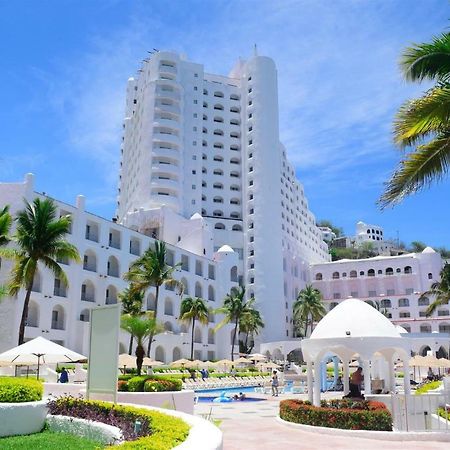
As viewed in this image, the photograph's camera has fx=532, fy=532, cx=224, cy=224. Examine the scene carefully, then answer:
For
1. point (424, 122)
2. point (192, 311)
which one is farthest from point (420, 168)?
point (192, 311)

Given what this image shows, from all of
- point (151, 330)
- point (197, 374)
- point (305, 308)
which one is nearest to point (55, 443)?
point (151, 330)

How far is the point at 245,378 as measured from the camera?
48.5 metres

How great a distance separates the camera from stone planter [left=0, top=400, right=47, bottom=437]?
11.7 m

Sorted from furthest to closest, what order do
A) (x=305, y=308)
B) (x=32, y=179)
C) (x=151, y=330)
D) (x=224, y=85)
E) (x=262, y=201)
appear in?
(x=224, y=85), (x=262, y=201), (x=305, y=308), (x=32, y=179), (x=151, y=330)

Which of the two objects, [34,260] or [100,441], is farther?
[34,260]

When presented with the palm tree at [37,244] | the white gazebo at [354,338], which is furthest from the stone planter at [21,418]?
the palm tree at [37,244]

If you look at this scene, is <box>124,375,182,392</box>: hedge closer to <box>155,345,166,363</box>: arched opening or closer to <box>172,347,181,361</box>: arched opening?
<box>155,345,166,363</box>: arched opening

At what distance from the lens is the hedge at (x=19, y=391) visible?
39.3 ft

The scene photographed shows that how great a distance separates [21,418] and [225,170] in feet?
269

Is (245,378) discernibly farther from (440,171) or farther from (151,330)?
(440,171)

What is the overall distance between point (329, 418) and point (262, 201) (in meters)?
70.3

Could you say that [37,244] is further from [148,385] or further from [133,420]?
[133,420]

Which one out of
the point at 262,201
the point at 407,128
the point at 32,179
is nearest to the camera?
the point at 407,128

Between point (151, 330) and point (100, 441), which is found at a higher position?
point (151, 330)
